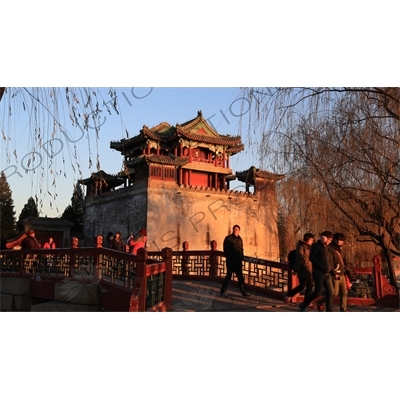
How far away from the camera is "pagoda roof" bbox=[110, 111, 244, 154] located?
17.1 m

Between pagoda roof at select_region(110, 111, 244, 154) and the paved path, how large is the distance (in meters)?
11.5

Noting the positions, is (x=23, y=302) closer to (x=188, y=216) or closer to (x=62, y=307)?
(x=62, y=307)

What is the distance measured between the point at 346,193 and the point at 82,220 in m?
17.2

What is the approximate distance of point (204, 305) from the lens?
5125 mm

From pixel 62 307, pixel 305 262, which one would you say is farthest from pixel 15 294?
pixel 305 262

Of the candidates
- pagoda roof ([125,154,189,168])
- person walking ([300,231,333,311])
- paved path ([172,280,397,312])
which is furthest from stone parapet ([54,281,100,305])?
pagoda roof ([125,154,189,168])

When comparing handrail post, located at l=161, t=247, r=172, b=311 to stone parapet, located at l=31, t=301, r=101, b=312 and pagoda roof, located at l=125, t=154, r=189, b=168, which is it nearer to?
stone parapet, located at l=31, t=301, r=101, b=312

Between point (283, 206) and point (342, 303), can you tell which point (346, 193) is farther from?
point (283, 206)

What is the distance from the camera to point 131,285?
529cm

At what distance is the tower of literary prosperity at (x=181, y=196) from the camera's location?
1584 centimetres

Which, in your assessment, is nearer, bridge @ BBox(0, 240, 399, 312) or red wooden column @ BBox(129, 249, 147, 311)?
red wooden column @ BBox(129, 249, 147, 311)

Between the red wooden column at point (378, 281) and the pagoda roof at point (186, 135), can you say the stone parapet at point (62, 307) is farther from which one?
the pagoda roof at point (186, 135)

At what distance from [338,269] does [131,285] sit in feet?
8.10

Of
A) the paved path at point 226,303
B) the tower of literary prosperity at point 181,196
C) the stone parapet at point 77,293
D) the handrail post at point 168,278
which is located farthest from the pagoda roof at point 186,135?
the handrail post at point 168,278
